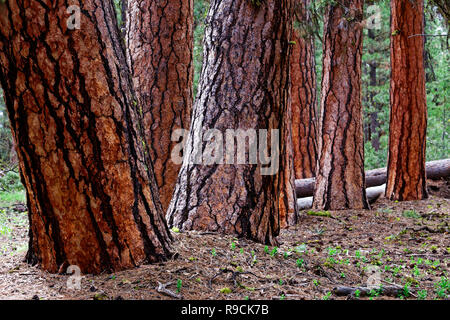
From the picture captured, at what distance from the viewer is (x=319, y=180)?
7926mm

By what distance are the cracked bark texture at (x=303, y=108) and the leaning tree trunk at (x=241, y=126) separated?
520 centimetres

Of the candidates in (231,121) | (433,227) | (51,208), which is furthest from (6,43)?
(433,227)

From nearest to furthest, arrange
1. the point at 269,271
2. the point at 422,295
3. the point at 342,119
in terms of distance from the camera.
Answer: the point at 422,295 < the point at 269,271 < the point at 342,119

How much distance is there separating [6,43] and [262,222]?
2.55m

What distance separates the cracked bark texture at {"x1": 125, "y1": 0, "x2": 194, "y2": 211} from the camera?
5441 millimetres

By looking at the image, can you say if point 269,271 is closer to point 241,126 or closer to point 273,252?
point 273,252

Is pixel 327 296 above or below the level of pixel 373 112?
below

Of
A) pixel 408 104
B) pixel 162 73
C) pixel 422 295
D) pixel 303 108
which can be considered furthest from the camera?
pixel 303 108

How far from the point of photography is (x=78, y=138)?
2.71 meters

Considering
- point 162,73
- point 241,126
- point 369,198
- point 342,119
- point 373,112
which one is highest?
point 373,112

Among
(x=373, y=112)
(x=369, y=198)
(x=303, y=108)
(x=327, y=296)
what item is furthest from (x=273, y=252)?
(x=373, y=112)

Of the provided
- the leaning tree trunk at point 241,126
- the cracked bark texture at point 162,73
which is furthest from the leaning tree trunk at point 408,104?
the leaning tree trunk at point 241,126

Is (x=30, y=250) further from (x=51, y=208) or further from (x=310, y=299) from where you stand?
(x=310, y=299)

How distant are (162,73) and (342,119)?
366 centimetres
